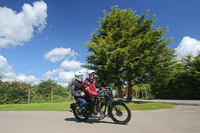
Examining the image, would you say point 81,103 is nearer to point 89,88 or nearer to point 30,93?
point 89,88

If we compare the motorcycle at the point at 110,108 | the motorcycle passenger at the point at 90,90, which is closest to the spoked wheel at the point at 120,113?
the motorcycle at the point at 110,108

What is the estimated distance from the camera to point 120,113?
5.09 meters

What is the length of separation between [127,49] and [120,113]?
842 centimetres

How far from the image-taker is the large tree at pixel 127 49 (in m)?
13.0

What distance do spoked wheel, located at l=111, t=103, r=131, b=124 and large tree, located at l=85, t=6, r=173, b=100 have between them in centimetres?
768

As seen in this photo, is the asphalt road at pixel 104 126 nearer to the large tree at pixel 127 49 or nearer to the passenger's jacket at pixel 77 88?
the passenger's jacket at pixel 77 88

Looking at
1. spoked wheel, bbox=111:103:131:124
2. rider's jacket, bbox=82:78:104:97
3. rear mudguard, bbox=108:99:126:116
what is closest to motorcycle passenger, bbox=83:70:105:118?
rider's jacket, bbox=82:78:104:97

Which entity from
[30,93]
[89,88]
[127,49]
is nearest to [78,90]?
[89,88]

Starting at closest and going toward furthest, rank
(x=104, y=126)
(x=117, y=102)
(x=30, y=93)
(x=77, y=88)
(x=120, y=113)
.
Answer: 1. (x=104, y=126)
2. (x=120, y=113)
3. (x=117, y=102)
4. (x=77, y=88)
5. (x=30, y=93)

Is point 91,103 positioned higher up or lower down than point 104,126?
higher up

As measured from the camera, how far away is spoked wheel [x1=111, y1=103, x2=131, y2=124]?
4.93 metres

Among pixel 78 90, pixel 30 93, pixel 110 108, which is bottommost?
pixel 30 93

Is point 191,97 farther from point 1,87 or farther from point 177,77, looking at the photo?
point 1,87

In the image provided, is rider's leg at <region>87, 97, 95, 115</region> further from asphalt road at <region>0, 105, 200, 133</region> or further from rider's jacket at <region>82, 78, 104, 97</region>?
asphalt road at <region>0, 105, 200, 133</region>
